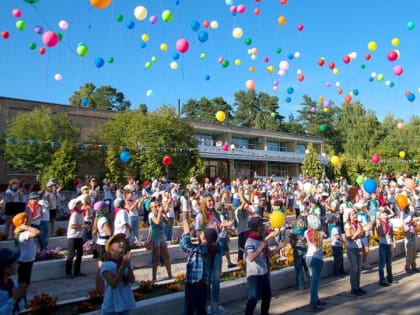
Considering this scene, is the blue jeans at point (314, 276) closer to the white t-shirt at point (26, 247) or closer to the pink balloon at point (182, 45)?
the white t-shirt at point (26, 247)

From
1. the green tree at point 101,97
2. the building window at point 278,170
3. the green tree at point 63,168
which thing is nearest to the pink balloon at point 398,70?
the green tree at point 63,168

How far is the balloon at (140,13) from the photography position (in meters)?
11.1

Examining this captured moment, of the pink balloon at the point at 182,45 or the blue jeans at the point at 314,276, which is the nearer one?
the blue jeans at the point at 314,276

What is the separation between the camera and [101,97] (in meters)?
62.7

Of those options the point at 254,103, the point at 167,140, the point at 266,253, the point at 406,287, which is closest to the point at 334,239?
the point at 406,287

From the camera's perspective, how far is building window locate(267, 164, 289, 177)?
150 feet

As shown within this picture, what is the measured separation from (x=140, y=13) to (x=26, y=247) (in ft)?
26.3

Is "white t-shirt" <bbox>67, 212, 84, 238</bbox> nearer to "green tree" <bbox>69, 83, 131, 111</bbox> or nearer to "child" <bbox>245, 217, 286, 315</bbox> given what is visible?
"child" <bbox>245, 217, 286, 315</bbox>

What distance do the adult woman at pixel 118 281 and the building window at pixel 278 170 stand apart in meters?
42.2

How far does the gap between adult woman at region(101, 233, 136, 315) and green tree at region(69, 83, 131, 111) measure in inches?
2255

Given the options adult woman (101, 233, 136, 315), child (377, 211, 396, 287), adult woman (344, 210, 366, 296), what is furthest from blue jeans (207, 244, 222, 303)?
child (377, 211, 396, 287)

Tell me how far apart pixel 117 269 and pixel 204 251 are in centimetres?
140

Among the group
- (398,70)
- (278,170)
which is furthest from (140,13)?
(278,170)

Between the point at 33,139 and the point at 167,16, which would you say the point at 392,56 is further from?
the point at 33,139
